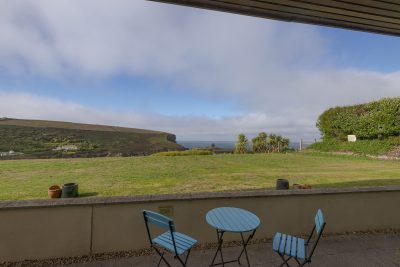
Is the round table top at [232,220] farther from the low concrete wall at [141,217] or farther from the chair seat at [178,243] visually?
the low concrete wall at [141,217]

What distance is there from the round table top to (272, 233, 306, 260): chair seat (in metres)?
0.30

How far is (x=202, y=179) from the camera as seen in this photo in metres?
8.28

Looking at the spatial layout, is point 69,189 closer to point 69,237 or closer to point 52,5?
point 69,237

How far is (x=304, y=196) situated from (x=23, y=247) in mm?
3929

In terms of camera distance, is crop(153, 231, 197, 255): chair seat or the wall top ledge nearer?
crop(153, 231, 197, 255): chair seat

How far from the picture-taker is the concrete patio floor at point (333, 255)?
9.57ft

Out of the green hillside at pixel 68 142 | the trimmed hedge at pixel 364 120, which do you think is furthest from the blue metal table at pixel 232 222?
the trimmed hedge at pixel 364 120

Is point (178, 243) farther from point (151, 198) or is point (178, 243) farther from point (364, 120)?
point (364, 120)

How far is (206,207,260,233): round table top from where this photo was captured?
2.47m

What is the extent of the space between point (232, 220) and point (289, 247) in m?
0.65

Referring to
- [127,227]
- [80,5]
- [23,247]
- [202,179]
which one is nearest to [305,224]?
[127,227]

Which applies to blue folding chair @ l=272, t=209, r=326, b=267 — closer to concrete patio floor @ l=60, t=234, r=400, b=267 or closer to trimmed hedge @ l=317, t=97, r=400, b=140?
concrete patio floor @ l=60, t=234, r=400, b=267

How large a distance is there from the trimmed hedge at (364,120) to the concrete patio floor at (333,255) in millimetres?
16478

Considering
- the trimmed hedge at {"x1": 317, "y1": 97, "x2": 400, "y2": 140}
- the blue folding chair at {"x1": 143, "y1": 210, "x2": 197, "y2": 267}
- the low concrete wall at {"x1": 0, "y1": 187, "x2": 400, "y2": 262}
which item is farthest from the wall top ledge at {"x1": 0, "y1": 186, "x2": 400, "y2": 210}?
the trimmed hedge at {"x1": 317, "y1": 97, "x2": 400, "y2": 140}
